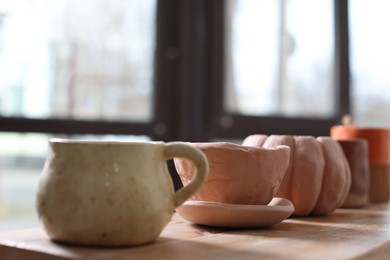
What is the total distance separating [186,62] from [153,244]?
115 centimetres

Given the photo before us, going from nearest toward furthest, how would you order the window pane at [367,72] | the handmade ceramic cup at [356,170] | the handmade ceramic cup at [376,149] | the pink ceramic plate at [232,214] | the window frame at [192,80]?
the pink ceramic plate at [232,214], the handmade ceramic cup at [356,170], the handmade ceramic cup at [376,149], the window frame at [192,80], the window pane at [367,72]

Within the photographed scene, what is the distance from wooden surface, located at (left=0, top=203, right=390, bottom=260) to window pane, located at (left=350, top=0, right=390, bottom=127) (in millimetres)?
1147

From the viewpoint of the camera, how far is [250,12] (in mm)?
1724

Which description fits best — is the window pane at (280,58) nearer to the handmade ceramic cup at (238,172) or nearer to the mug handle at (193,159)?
the handmade ceramic cup at (238,172)

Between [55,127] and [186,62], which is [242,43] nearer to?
[186,62]

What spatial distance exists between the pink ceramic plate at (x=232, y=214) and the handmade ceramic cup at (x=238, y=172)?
19 millimetres

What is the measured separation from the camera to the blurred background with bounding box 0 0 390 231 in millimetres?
1508

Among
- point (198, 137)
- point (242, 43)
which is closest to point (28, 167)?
point (198, 137)

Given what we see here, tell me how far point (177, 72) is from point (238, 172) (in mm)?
1024

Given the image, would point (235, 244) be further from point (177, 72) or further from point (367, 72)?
point (367, 72)

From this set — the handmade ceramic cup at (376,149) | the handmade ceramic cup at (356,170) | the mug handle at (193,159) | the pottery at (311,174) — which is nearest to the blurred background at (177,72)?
the handmade ceramic cup at (376,149)

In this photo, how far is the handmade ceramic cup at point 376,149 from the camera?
1084 millimetres

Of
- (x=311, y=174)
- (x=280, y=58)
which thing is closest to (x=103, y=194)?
(x=311, y=174)

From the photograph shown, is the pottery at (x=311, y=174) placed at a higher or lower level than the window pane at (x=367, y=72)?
lower
